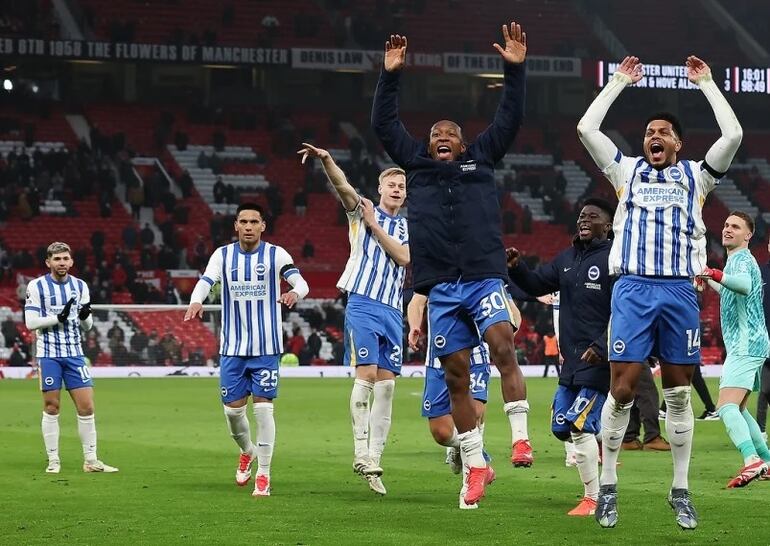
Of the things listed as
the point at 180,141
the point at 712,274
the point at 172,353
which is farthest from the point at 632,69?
the point at 180,141

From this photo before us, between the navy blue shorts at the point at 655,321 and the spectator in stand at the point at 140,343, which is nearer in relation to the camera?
the navy blue shorts at the point at 655,321

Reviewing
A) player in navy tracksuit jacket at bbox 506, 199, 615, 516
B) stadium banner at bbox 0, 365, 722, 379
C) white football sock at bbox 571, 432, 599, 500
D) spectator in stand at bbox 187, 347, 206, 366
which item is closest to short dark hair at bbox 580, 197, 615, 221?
player in navy tracksuit jacket at bbox 506, 199, 615, 516

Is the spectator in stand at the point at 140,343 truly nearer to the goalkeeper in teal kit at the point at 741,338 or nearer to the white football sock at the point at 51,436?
the white football sock at the point at 51,436

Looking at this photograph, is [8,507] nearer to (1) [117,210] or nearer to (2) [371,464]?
(2) [371,464]

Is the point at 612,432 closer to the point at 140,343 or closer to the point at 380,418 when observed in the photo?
the point at 380,418

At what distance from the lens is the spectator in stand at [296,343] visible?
122 ft

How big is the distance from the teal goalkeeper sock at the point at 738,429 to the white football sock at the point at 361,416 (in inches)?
115

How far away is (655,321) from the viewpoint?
29.1ft

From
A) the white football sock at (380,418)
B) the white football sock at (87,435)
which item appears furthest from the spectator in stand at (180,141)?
the white football sock at (380,418)

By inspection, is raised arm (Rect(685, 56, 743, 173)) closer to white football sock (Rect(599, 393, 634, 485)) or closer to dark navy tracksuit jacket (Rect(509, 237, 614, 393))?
dark navy tracksuit jacket (Rect(509, 237, 614, 393))

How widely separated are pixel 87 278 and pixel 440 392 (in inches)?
1141

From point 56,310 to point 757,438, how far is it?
6.84 metres

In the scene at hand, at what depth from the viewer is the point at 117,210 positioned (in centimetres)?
4447

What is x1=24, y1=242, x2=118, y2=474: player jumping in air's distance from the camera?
1391 cm
